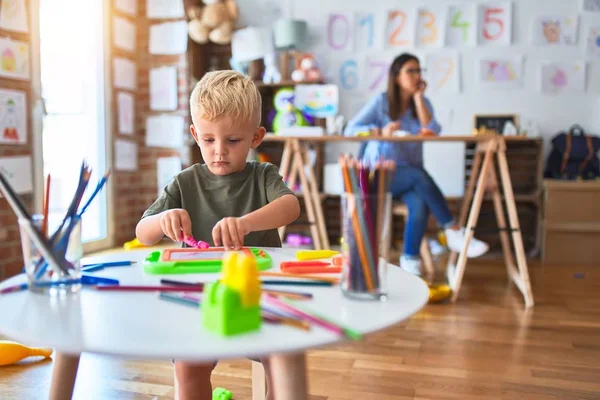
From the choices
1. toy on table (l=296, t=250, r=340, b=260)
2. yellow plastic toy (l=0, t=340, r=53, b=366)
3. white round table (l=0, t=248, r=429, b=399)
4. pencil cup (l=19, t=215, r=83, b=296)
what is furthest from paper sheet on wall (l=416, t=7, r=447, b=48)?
pencil cup (l=19, t=215, r=83, b=296)

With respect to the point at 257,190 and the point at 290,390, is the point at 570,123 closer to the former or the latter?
the point at 257,190

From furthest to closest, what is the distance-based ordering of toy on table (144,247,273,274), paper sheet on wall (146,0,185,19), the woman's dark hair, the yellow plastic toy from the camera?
paper sheet on wall (146,0,185,19), the woman's dark hair, the yellow plastic toy, toy on table (144,247,273,274)

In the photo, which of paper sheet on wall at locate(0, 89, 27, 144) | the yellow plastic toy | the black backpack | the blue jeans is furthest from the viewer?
the black backpack

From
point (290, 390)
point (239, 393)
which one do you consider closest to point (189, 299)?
point (290, 390)

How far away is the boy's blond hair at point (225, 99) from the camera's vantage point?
3.34 ft

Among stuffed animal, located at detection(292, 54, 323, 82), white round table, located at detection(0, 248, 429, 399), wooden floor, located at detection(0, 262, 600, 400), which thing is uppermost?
stuffed animal, located at detection(292, 54, 323, 82)

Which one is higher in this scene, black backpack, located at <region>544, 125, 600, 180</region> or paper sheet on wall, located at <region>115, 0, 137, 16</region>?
paper sheet on wall, located at <region>115, 0, 137, 16</region>

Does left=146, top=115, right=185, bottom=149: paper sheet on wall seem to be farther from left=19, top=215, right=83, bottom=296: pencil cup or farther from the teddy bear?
left=19, top=215, right=83, bottom=296: pencil cup

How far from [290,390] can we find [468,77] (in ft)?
11.5

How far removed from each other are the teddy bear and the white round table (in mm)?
3267

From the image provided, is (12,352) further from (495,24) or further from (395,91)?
(495,24)

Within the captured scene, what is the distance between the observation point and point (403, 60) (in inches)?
111

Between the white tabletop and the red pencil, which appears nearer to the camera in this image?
the white tabletop

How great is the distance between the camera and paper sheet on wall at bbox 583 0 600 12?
3.58m
